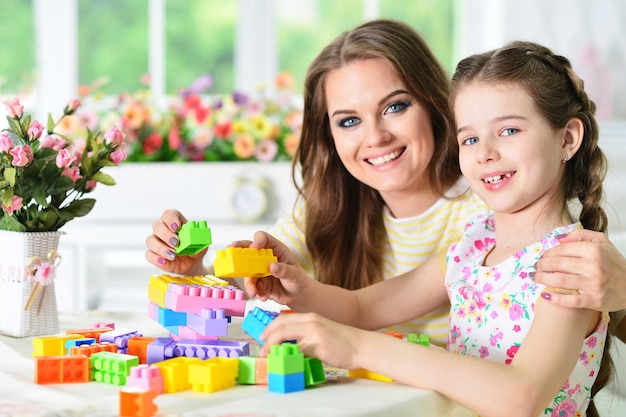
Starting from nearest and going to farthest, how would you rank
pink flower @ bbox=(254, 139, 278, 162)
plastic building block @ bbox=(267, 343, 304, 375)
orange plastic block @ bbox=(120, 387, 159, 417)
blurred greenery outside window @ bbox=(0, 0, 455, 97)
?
orange plastic block @ bbox=(120, 387, 159, 417) → plastic building block @ bbox=(267, 343, 304, 375) → pink flower @ bbox=(254, 139, 278, 162) → blurred greenery outside window @ bbox=(0, 0, 455, 97)

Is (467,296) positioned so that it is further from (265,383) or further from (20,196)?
(20,196)

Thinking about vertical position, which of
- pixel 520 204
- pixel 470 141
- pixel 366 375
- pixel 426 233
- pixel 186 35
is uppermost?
pixel 186 35

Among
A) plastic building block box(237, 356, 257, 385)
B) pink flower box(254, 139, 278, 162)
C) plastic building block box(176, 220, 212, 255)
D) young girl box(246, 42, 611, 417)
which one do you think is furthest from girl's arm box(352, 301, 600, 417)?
pink flower box(254, 139, 278, 162)

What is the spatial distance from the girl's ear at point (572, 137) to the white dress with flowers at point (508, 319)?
0.42ft

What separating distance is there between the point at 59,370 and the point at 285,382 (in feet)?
1.09

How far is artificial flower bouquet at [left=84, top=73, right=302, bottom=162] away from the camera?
3.31 metres

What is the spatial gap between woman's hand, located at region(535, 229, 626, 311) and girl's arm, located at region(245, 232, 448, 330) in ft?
1.53

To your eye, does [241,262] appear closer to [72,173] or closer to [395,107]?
[72,173]

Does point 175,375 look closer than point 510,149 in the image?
Yes

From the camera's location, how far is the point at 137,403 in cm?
101

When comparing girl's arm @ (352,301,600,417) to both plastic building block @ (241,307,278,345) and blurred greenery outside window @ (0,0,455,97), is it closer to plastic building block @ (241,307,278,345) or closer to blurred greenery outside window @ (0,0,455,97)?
plastic building block @ (241,307,278,345)

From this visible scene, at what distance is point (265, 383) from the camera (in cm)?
116

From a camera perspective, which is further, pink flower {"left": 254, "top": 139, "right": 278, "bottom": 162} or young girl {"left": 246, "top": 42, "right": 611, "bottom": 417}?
pink flower {"left": 254, "top": 139, "right": 278, "bottom": 162}

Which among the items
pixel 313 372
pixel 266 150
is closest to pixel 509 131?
pixel 313 372
